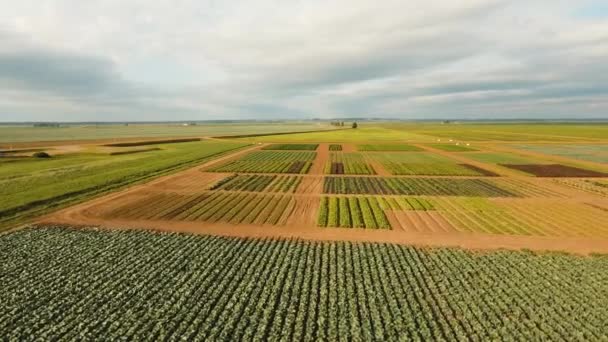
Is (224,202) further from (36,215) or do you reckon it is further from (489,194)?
(489,194)

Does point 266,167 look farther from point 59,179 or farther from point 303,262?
point 303,262

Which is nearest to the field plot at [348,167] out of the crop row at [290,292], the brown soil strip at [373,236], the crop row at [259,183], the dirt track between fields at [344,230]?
the crop row at [259,183]

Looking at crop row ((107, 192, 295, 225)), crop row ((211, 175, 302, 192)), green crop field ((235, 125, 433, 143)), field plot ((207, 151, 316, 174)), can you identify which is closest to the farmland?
crop row ((107, 192, 295, 225))

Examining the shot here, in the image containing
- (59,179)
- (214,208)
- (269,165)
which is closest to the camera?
(214,208)

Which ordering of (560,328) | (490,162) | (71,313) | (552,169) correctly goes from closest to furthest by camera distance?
→ 1. (560,328)
2. (71,313)
3. (552,169)
4. (490,162)

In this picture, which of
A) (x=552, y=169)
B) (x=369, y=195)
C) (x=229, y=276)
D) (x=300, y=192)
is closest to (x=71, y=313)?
(x=229, y=276)

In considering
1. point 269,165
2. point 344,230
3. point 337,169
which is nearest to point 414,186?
point 337,169
